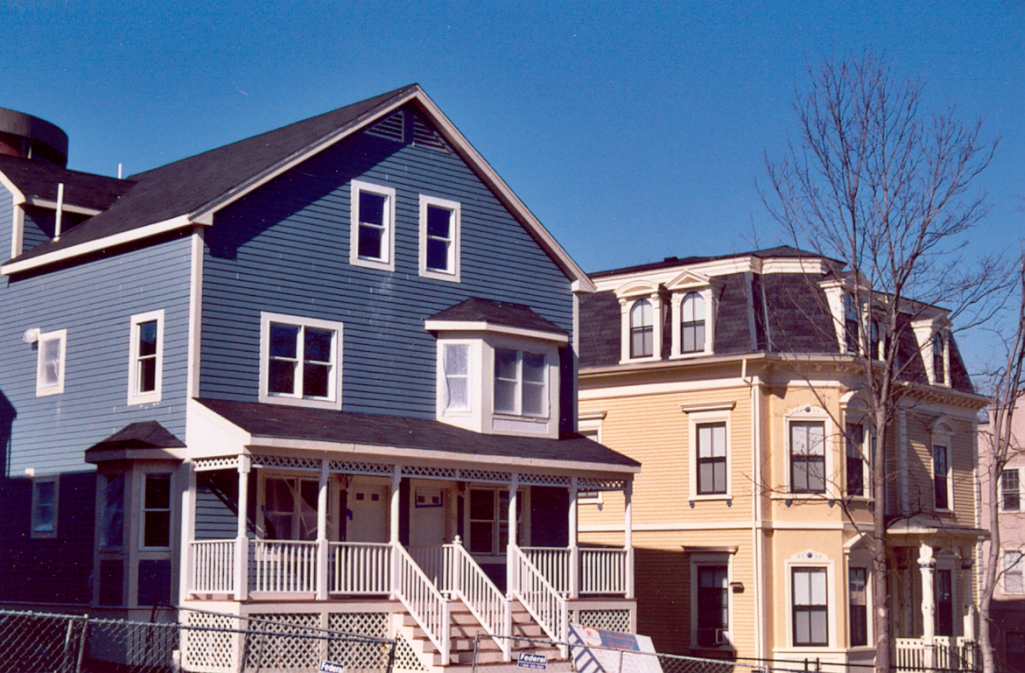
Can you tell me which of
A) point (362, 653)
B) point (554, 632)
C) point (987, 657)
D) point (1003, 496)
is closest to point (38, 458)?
point (362, 653)

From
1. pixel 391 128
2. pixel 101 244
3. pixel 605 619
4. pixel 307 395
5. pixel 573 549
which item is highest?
pixel 391 128

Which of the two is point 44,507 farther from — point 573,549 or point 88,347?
point 573,549

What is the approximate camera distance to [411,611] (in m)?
25.6

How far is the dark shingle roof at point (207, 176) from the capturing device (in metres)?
27.5

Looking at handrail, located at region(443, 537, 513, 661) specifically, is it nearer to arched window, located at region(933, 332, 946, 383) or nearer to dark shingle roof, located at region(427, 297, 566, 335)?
dark shingle roof, located at region(427, 297, 566, 335)

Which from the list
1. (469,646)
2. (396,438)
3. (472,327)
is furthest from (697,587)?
(396,438)

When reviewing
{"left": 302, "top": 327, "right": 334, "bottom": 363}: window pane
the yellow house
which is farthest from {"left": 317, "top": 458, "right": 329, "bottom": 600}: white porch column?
the yellow house

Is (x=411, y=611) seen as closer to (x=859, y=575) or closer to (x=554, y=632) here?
(x=554, y=632)

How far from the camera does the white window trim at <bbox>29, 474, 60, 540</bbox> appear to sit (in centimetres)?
2816

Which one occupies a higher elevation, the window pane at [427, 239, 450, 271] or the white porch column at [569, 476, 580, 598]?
the window pane at [427, 239, 450, 271]

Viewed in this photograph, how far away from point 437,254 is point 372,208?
1.89 meters

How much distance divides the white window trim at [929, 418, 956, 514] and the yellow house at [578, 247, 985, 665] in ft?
0.49

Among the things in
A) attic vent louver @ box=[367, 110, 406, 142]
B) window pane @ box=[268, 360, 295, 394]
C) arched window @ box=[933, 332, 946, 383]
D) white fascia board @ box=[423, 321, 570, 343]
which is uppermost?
attic vent louver @ box=[367, 110, 406, 142]

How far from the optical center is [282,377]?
27359 mm
